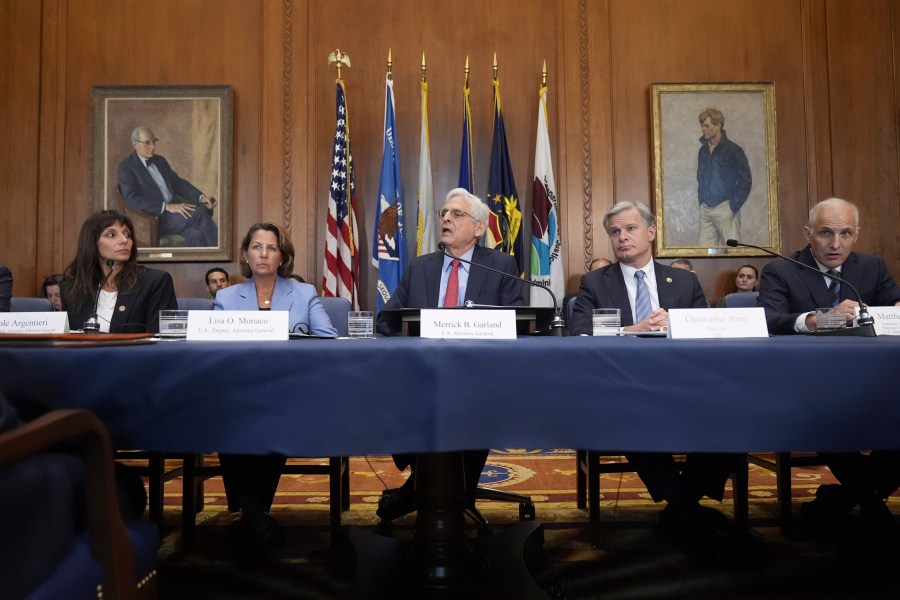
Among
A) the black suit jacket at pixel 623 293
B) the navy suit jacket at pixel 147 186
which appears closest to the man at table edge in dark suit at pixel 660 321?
the black suit jacket at pixel 623 293

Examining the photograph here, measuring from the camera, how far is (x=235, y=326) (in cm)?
177

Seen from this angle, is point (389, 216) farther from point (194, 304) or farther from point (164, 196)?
point (194, 304)

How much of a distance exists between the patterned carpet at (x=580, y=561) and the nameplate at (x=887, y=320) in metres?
0.75

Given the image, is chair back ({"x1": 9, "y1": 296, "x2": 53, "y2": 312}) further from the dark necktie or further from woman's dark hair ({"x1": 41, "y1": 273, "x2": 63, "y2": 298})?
the dark necktie

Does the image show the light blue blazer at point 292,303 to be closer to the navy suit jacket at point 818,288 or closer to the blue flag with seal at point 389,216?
the navy suit jacket at point 818,288

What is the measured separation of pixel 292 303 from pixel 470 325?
61.1 inches

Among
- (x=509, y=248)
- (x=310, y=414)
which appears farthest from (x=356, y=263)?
(x=310, y=414)

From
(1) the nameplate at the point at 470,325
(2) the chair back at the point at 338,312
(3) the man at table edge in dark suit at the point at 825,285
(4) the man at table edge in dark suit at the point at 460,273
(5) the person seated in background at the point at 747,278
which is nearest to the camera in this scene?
(1) the nameplate at the point at 470,325

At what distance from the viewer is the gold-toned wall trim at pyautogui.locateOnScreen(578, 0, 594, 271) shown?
5992 mm

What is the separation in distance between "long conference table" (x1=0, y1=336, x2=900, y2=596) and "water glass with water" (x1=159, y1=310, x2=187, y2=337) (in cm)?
57

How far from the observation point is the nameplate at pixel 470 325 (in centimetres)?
168

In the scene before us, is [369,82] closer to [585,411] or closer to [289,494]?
[289,494]

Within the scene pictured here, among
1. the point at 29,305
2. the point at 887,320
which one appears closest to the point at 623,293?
the point at 887,320

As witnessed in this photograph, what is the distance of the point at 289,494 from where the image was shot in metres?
3.39
